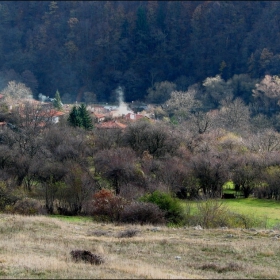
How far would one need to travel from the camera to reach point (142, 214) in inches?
1053

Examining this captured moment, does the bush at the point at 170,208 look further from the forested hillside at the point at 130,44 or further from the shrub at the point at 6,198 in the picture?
the forested hillside at the point at 130,44

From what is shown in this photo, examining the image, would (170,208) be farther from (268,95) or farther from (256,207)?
(268,95)

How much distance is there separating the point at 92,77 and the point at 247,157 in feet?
268

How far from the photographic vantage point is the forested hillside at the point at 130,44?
107m

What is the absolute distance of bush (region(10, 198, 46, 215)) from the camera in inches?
1207

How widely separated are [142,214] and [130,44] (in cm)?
9839

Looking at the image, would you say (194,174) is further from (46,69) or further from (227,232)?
(46,69)

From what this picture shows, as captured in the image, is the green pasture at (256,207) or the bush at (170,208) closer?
the bush at (170,208)

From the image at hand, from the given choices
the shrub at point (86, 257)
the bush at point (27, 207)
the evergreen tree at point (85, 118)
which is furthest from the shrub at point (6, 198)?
the evergreen tree at point (85, 118)

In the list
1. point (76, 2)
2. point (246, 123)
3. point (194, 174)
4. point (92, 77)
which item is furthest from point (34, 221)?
point (76, 2)

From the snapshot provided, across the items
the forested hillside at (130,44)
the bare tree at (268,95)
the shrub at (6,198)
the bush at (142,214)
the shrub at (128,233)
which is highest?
the forested hillside at (130,44)

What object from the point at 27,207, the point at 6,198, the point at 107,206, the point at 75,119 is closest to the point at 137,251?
the point at 107,206

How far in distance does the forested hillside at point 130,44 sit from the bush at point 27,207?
224 feet

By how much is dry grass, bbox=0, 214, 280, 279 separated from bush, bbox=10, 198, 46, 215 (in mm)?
6878
